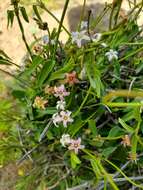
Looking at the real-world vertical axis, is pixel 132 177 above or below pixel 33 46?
below

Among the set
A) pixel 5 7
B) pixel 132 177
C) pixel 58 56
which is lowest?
pixel 132 177

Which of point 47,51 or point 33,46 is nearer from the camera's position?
point 47,51

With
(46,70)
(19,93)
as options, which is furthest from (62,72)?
(19,93)

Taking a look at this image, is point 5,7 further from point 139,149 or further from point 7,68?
point 139,149

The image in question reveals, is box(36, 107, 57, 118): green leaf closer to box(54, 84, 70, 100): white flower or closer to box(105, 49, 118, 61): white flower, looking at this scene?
box(54, 84, 70, 100): white flower

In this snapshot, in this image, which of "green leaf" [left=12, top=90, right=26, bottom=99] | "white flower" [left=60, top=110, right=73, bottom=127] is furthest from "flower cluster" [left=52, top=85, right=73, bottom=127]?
"green leaf" [left=12, top=90, right=26, bottom=99]

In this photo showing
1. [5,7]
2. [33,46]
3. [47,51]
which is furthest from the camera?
[5,7]

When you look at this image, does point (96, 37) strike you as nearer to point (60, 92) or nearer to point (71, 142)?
point (60, 92)

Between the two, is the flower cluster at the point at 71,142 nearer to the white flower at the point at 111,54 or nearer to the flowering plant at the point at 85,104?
the flowering plant at the point at 85,104

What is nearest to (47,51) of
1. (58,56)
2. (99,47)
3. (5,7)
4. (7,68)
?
(58,56)
